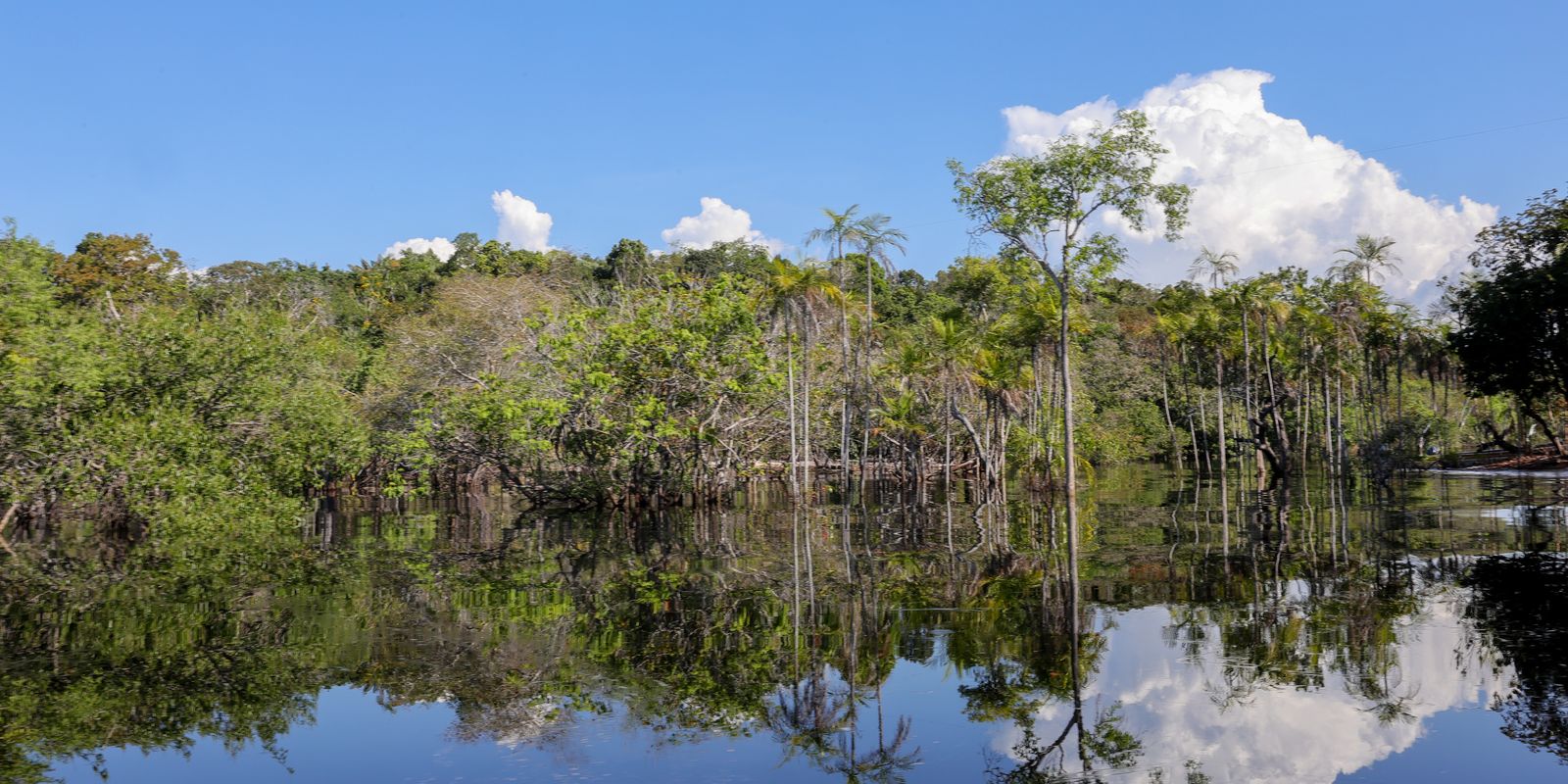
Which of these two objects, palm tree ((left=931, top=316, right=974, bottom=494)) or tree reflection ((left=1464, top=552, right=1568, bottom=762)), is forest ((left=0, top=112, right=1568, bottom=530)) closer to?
palm tree ((left=931, top=316, right=974, bottom=494))

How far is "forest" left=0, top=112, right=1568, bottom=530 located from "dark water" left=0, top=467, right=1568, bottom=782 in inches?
168

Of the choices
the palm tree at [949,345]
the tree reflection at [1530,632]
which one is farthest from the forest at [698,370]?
the tree reflection at [1530,632]

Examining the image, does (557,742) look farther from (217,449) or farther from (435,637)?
(217,449)

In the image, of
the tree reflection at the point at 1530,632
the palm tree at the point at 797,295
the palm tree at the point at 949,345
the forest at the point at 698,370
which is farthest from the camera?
the palm tree at the point at 949,345

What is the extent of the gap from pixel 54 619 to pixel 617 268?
168 feet

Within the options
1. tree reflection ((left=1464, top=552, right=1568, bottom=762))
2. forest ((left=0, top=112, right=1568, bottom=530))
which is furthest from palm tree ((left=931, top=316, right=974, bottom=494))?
tree reflection ((left=1464, top=552, right=1568, bottom=762))

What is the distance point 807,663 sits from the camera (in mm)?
11141

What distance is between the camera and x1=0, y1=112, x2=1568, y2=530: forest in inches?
918

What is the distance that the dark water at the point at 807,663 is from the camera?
839 cm

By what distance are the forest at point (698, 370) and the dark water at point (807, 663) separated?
4260 mm

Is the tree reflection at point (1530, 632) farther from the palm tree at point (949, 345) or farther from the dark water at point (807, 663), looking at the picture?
the palm tree at point (949, 345)

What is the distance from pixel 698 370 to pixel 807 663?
62.5 feet

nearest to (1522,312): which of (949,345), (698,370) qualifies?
(949,345)

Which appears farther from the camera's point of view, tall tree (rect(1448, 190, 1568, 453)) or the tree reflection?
tall tree (rect(1448, 190, 1568, 453))
